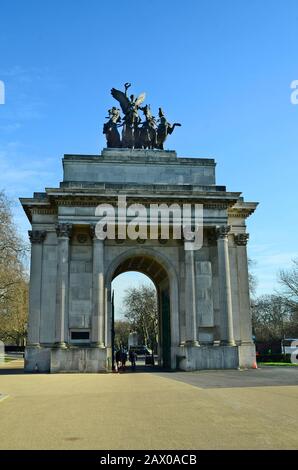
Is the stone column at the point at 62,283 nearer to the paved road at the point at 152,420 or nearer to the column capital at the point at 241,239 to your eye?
the column capital at the point at 241,239

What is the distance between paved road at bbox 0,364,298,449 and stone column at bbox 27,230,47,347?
17993 mm

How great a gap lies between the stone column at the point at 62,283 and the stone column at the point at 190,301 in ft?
26.5

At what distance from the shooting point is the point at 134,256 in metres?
36.7

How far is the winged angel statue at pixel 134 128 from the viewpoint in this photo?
3916 cm

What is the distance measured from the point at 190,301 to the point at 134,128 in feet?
47.4

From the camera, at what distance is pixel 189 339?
33.7 meters

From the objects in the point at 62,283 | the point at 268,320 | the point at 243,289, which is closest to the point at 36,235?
the point at 62,283

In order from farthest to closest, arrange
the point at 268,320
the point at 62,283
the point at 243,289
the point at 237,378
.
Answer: the point at 268,320 → the point at 243,289 → the point at 62,283 → the point at 237,378

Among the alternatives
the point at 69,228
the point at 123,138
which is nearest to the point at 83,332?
the point at 69,228

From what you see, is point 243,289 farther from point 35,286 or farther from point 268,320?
point 268,320

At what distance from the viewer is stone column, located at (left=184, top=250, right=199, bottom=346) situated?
33750 millimetres
